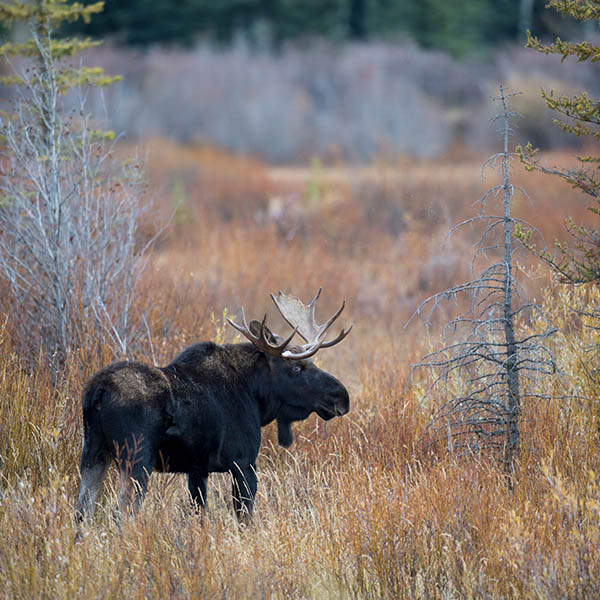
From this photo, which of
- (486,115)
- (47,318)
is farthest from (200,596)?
(486,115)

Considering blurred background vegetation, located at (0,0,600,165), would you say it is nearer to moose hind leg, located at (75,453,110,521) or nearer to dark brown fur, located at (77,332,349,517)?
dark brown fur, located at (77,332,349,517)

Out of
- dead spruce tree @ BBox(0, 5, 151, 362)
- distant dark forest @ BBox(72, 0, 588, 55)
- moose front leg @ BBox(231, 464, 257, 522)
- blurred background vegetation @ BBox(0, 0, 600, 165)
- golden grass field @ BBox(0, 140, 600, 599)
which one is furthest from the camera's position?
distant dark forest @ BBox(72, 0, 588, 55)

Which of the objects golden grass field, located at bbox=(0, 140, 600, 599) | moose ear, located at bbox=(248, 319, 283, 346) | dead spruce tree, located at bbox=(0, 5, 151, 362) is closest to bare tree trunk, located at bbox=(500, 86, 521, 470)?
golden grass field, located at bbox=(0, 140, 600, 599)

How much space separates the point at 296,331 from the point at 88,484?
1618 mm

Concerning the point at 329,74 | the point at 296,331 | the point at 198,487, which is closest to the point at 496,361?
the point at 296,331

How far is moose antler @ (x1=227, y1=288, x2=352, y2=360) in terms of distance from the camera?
18.7 feet

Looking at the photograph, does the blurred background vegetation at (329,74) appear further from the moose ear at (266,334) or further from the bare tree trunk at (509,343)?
the bare tree trunk at (509,343)

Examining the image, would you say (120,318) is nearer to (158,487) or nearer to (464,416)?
(158,487)

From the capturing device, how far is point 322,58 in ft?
114

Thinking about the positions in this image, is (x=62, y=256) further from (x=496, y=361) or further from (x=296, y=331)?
(x=496, y=361)

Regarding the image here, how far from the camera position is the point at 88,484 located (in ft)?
17.2

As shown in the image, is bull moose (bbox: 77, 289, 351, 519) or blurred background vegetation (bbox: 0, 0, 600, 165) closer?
bull moose (bbox: 77, 289, 351, 519)

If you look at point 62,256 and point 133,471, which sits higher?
point 62,256

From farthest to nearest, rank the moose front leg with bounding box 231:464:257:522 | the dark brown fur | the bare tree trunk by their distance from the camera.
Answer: the bare tree trunk, the moose front leg with bounding box 231:464:257:522, the dark brown fur
